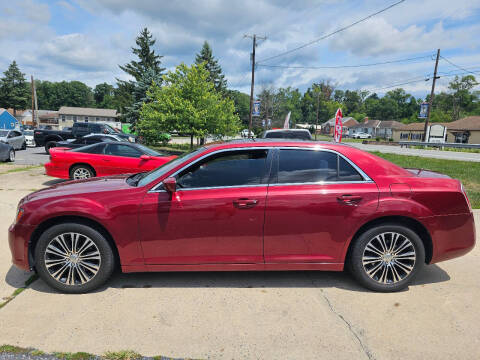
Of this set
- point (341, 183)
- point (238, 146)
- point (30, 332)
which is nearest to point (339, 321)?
point (341, 183)

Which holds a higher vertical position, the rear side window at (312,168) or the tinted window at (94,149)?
the rear side window at (312,168)

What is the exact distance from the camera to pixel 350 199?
10.6 feet

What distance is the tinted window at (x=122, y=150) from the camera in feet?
29.3

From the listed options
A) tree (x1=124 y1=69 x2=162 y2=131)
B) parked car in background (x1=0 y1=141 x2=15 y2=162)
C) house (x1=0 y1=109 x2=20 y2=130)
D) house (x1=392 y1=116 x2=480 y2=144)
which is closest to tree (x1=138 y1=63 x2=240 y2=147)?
parked car in background (x1=0 y1=141 x2=15 y2=162)

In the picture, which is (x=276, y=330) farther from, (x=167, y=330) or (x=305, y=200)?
(x=305, y=200)

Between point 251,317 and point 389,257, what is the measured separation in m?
1.60

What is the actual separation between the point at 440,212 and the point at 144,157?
675cm

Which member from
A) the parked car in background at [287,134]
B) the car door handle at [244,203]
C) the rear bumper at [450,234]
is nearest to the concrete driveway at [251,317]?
the rear bumper at [450,234]

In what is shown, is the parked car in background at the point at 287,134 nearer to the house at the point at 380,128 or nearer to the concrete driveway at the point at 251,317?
the concrete driveway at the point at 251,317

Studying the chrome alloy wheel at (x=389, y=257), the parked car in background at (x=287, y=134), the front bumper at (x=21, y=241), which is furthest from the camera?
the parked car in background at (x=287, y=134)

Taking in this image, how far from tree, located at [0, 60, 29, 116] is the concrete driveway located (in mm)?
90006

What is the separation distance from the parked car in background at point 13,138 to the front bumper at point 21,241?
18.6 m

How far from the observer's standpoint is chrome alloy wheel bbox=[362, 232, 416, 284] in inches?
131

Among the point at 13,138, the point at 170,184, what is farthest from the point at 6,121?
the point at 170,184
